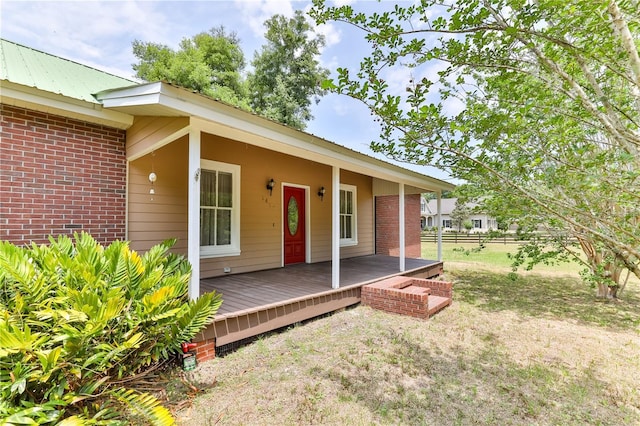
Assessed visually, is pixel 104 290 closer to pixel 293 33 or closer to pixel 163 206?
pixel 163 206

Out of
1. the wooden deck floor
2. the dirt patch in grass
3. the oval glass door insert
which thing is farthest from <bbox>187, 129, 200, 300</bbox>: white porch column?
the oval glass door insert

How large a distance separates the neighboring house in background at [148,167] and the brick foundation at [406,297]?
34cm

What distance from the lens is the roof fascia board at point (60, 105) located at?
10.9 ft

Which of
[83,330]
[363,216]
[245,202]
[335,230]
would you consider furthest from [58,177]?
[363,216]

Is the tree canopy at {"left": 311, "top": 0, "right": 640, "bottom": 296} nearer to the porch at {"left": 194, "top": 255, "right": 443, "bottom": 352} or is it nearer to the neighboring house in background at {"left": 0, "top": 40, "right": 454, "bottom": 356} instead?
the neighboring house in background at {"left": 0, "top": 40, "right": 454, "bottom": 356}

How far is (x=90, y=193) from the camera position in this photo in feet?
13.6

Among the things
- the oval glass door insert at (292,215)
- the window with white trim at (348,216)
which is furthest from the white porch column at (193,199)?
the window with white trim at (348,216)

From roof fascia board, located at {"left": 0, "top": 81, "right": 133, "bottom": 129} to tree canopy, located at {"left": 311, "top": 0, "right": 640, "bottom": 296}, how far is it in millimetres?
3051

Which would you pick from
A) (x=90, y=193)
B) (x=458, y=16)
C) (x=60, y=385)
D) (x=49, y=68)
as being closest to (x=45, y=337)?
(x=60, y=385)

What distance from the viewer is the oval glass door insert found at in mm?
7567

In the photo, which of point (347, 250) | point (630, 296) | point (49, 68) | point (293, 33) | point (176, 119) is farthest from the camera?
point (293, 33)

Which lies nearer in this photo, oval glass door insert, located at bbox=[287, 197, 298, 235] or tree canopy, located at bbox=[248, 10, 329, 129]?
oval glass door insert, located at bbox=[287, 197, 298, 235]

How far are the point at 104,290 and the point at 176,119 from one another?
6.31 feet

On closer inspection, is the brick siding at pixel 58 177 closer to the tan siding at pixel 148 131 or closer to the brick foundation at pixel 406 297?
the tan siding at pixel 148 131
